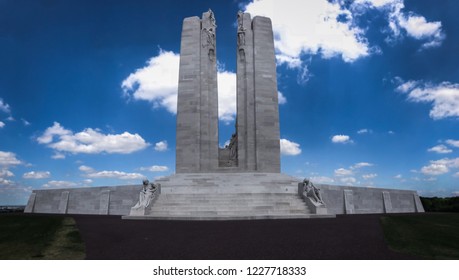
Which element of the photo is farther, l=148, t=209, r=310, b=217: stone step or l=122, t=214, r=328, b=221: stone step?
l=148, t=209, r=310, b=217: stone step

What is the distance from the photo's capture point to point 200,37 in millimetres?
26953

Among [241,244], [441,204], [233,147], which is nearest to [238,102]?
[233,147]

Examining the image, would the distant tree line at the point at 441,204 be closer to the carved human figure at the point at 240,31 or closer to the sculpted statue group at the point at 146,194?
the carved human figure at the point at 240,31

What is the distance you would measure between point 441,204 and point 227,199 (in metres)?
21.9

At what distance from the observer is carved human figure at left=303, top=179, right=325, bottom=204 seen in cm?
→ 1634

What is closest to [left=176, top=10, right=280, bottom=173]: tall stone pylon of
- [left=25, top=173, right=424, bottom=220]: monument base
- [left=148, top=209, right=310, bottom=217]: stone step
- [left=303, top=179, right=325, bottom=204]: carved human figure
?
[left=25, top=173, right=424, bottom=220]: monument base

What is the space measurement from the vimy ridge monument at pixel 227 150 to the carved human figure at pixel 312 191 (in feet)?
1.02

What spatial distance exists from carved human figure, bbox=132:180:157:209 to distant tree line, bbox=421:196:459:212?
23.7 m

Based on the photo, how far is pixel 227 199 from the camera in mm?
16438

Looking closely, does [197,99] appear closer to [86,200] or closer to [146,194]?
[86,200]

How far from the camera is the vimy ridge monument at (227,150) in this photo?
765 inches

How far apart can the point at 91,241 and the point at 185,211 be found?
7374 mm

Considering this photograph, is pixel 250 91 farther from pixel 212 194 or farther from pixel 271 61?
pixel 212 194

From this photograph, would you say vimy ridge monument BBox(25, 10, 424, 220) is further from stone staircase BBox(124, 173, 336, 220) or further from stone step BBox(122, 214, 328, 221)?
stone step BBox(122, 214, 328, 221)
